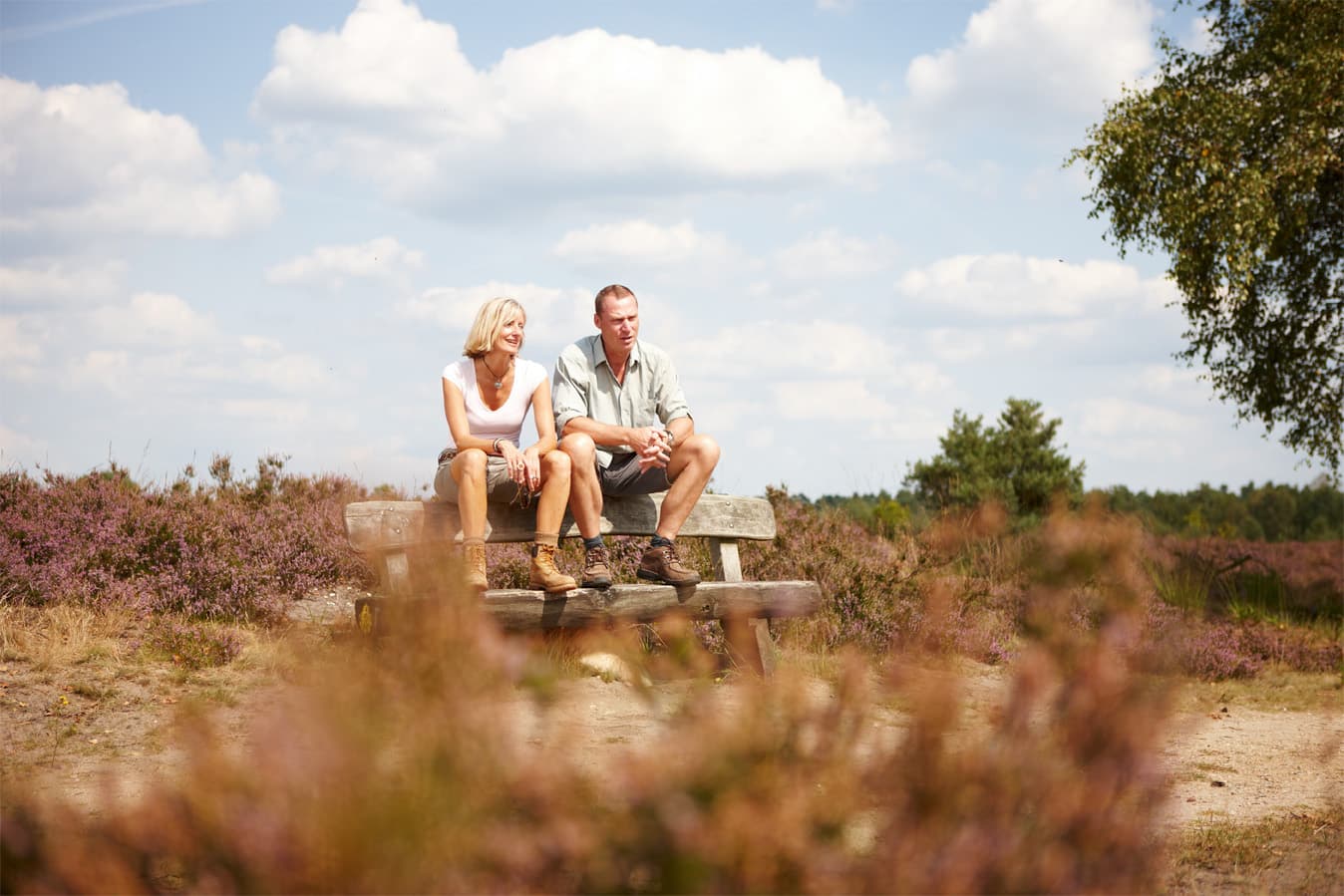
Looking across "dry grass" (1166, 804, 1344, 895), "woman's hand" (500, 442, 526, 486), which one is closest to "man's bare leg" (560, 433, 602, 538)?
"woman's hand" (500, 442, 526, 486)

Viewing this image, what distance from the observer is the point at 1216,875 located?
3607 mm

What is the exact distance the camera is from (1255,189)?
460 inches

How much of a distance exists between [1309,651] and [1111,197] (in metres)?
6.02

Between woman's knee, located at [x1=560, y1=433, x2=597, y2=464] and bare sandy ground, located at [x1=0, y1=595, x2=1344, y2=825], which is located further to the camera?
woman's knee, located at [x1=560, y1=433, x2=597, y2=464]

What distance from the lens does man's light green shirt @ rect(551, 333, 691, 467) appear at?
21.2ft

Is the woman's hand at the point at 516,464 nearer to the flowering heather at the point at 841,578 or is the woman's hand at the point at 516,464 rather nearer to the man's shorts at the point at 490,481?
the man's shorts at the point at 490,481

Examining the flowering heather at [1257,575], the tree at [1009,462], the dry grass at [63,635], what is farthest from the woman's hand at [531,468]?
the tree at [1009,462]

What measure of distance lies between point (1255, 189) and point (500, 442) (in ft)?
30.7

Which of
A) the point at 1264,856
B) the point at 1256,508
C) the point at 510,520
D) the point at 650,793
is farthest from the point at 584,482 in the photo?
the point at 1256,508

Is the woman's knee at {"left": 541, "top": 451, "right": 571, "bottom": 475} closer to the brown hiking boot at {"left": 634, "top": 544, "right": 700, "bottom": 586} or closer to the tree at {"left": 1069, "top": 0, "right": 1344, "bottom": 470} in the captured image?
the brown hiking boot at {"left": 634, "top": 544, "right": 700, "bottom": 586}

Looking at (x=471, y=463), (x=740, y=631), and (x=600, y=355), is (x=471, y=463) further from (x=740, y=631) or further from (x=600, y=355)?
(x=740, y=631)

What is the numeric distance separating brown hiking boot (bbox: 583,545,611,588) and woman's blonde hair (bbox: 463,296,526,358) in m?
1.23

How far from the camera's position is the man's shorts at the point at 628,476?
6.58 metres

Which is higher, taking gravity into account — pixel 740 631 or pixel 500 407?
pixel 500 407
